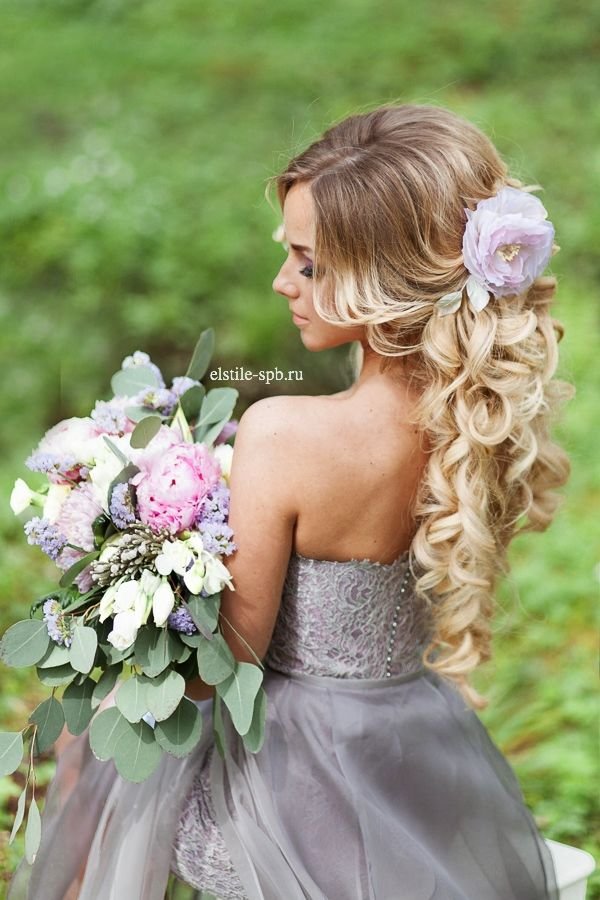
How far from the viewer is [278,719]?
2.10 meters

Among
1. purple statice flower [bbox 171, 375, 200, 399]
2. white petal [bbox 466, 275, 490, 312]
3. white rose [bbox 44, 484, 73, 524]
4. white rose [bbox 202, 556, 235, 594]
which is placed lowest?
white rose [bbox 202, 556, 235, 594]

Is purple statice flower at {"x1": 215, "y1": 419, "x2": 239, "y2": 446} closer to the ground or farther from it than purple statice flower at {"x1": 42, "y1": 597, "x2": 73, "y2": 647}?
farther from it

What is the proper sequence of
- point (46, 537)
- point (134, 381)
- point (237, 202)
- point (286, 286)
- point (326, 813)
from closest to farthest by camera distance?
point (46, 537)
point (326, 813)
point (286, 286)
point (134, 381)
point (237, 202)

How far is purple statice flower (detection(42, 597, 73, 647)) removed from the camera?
1860 mm

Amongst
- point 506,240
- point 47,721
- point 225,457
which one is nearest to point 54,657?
point 47,721

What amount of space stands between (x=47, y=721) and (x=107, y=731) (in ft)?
0.46

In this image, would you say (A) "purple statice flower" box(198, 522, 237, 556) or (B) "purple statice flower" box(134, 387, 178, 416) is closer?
(A) "purple statice flower" box(198, 522, 237, 556)

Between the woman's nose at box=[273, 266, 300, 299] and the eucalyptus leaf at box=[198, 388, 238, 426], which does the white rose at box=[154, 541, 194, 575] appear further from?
the woman's nose at box=[273, 266, 300, 299]

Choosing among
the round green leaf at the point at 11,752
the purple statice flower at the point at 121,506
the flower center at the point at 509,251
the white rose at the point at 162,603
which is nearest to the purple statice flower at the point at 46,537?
the purple statice flower at the point at 121,506

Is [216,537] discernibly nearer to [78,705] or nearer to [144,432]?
[144,432]

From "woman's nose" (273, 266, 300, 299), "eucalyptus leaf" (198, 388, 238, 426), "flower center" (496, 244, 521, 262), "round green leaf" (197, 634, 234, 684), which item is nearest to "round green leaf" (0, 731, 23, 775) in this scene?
"round green leaf" (197, 634, 234, 684)

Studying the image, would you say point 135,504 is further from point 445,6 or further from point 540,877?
point 445,6

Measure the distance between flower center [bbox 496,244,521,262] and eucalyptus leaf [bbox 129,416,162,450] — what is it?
0.67 metres

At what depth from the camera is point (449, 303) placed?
2002 millimetres
